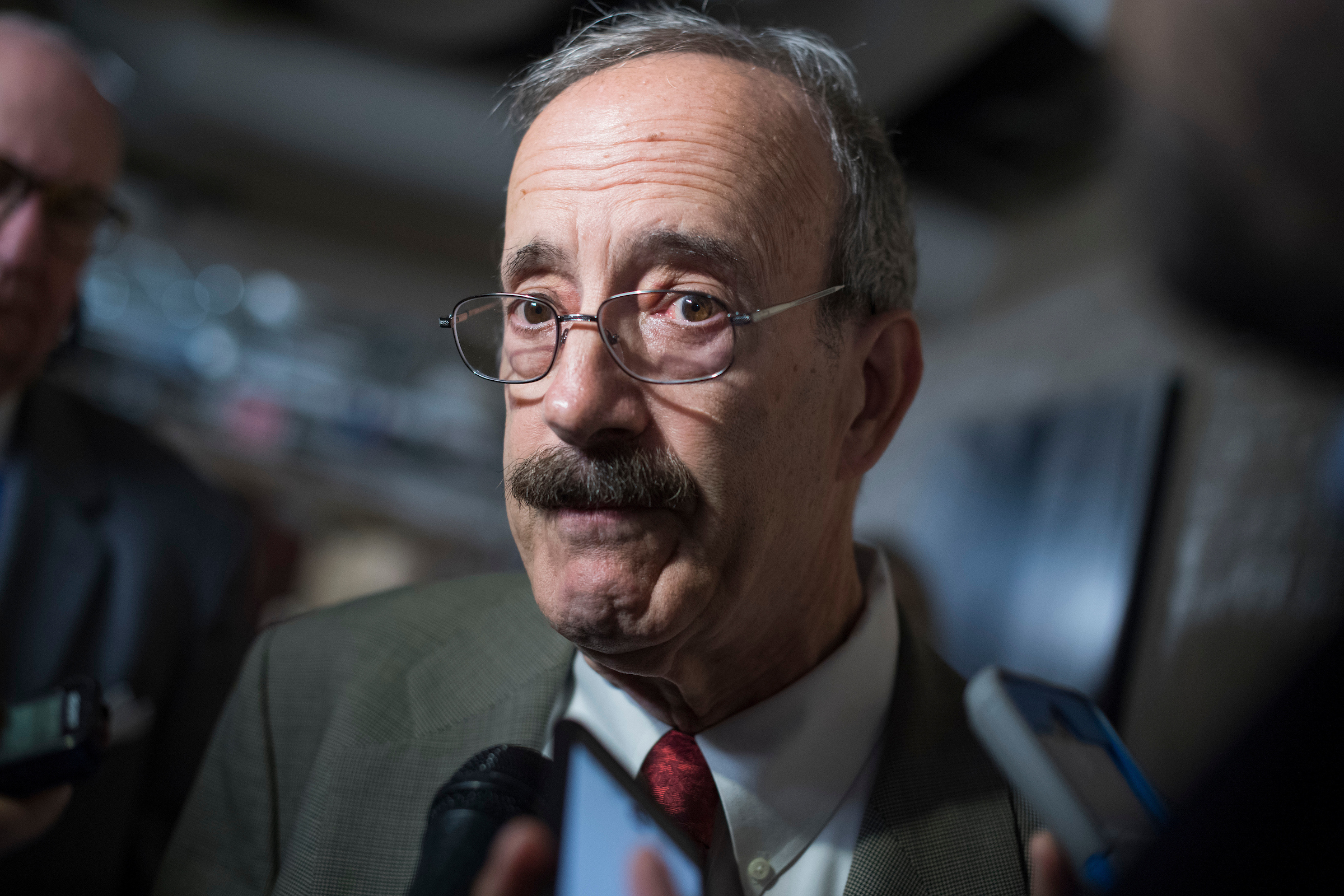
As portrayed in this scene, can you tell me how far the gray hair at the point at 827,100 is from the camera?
32.8 inches

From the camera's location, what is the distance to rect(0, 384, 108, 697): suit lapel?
1.20 metres

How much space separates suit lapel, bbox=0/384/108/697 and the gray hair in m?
0.98

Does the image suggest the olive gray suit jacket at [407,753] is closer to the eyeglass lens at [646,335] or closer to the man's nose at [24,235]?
the eyeglass lens at [646,335]

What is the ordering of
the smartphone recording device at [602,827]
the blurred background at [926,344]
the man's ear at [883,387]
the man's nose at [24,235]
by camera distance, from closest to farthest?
the smartphone recording device at [602,827]
the man's ear at [883,387]
the man's nose at [24,235]
the blurred background at [926,344]

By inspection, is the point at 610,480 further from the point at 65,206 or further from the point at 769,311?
the point at 65,206

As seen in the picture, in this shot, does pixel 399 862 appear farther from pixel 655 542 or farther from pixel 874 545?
pixel 874 545

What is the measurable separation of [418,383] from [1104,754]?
3.80m

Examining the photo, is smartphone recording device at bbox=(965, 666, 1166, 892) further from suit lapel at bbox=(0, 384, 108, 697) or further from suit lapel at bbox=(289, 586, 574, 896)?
suit lapel at bbox=(0, 384, 108, 697)

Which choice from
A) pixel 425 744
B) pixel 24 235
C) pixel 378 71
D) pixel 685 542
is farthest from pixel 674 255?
pixel 378 71

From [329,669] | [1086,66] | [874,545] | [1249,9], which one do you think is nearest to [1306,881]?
[1249,9]

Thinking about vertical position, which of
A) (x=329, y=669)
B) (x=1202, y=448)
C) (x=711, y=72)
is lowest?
(x=1202, y=448)

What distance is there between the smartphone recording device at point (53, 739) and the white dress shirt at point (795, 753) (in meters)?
0.46

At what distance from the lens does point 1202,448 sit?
1.77m

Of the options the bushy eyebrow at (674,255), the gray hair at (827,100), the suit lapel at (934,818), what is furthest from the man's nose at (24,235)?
the suit lapel at (934,818)
